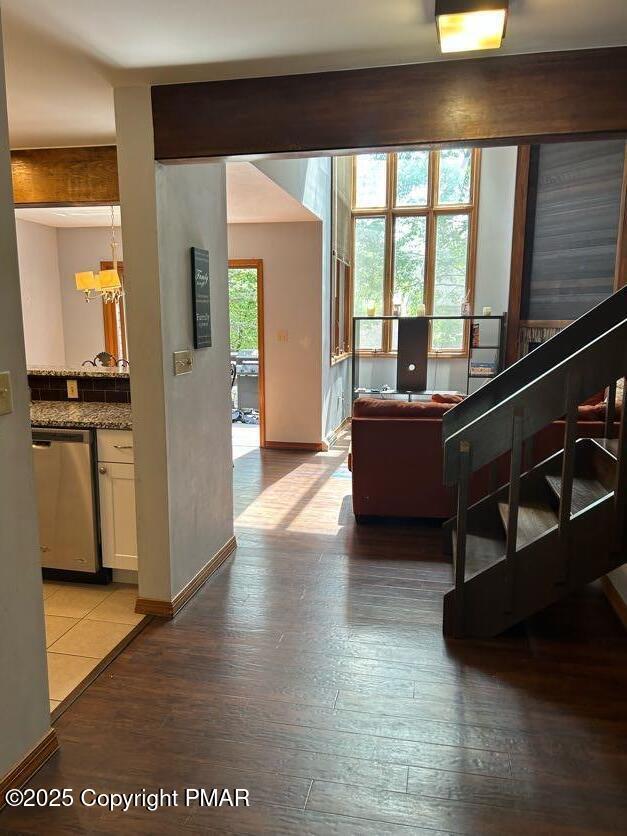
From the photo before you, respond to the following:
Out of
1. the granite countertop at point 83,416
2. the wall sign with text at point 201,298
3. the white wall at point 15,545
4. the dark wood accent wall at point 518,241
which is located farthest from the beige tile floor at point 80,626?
the dark wood accent wall at point 518,241

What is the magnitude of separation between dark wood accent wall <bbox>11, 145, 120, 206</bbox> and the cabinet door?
1.70 meters

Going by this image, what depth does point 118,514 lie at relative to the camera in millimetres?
3164

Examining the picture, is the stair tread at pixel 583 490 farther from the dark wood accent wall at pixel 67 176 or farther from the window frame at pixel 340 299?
the window frame at pixel 340 299

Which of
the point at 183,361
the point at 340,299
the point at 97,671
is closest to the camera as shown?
the point at 97,671

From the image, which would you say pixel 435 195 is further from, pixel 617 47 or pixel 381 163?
pixel 617 47

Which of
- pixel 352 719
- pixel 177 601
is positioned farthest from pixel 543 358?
pixel 177 601

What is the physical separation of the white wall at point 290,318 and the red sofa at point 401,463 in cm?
244

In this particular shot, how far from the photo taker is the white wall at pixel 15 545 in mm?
1756

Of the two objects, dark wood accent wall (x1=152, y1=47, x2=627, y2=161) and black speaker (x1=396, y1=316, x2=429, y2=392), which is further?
black speaker (x1=396, y1=316, x2=429, y2=392)

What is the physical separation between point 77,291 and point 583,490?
20.4 feet

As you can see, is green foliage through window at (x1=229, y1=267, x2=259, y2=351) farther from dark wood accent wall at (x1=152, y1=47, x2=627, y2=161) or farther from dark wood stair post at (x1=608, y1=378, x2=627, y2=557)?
dark wood stair post at (x1=608, y1=378, x2=627, y2=557)

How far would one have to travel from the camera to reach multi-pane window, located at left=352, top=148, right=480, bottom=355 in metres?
8.62

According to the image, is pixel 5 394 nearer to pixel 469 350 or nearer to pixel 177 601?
pixel 177 601

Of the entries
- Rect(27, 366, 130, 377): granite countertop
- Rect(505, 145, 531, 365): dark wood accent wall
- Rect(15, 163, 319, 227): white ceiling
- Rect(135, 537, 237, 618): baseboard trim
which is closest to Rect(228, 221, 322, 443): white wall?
Rect(15, 163, 319, 227): white ceiling
